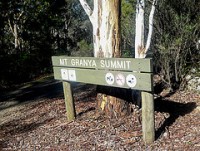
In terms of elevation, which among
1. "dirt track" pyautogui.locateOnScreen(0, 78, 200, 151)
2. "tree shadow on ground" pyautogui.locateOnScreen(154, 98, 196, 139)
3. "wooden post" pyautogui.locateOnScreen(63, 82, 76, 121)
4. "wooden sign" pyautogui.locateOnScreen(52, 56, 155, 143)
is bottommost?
"dirt track" pyautogui.locateOnScreen(0, 78, 200, 151)

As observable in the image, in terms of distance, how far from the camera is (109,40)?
19.6ft

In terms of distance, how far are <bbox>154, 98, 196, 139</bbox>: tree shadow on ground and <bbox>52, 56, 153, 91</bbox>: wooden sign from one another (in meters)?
1.12

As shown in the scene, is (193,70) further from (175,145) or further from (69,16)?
(69,16)

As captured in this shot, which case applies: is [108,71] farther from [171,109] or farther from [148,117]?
[171,109]

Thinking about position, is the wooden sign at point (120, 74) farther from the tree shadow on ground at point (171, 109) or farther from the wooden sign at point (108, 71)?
the tree shadow on ground at point (171, 109)

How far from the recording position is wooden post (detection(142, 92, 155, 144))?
4.87 meters

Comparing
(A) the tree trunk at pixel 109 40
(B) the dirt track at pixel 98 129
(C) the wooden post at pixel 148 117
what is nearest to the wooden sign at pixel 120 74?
(C) the wooden post at pixel 148 117

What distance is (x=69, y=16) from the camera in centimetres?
3206

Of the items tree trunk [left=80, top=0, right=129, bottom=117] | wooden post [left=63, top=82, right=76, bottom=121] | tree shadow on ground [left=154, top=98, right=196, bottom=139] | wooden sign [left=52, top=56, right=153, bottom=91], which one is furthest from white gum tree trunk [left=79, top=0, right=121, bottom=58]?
tree shadow on ground [left=154, top=98, right=196, bottom=139]

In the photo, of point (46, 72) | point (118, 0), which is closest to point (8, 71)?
point (46, 72)

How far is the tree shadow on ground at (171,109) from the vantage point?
566 centimetres

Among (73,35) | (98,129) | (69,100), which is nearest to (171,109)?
(98,129)

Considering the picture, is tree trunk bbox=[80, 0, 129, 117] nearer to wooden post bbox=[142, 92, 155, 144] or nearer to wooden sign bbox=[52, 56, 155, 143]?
wooden sign bbox=[52, 56, 155, 143]

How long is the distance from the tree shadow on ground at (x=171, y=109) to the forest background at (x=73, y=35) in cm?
106
